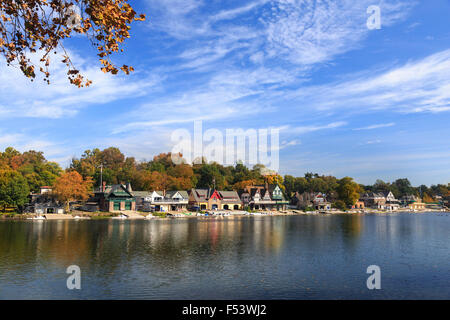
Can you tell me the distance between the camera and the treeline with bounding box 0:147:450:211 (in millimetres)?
73512

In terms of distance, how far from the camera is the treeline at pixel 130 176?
73512 millimetres

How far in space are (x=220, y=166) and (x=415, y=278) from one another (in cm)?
11424

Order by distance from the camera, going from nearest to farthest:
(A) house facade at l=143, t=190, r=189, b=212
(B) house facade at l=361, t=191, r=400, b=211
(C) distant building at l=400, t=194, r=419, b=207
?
1. (A) house facade at l=143, t=190, r=189, b=212
2. (B) house facade at l=361, t=191, r=400, b=211
3. (C) distant building at l=400, t=194, r=419, b=207

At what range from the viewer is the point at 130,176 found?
105438 mm

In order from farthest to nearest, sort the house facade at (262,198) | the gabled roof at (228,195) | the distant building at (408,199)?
1. the distant building at (408,199)
2. the house facade at (262,198)
3. the gabled roof at (228,195)

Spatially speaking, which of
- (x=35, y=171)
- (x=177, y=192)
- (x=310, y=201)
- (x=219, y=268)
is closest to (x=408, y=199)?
(x=310, y=201)

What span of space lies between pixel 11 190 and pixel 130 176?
39151 mm

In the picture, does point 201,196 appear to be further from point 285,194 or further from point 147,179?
point 285,194

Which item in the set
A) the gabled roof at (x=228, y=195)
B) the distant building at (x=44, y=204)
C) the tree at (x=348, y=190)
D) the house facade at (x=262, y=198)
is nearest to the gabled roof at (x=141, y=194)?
the distant building at (x=44, y=204)

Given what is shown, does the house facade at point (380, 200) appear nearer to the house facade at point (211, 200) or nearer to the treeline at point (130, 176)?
the treeline at point (130, 176)

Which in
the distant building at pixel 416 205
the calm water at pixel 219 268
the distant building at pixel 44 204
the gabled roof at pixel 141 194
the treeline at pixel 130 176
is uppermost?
the treeline at pixel 130 176

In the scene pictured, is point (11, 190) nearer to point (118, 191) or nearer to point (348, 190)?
point (118, 191)

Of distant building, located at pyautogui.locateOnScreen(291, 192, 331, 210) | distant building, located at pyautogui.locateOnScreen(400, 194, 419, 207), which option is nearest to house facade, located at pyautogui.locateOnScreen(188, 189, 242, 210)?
distant building, located at pyautogui.locateOnScreen(291, 192, 331, 210)

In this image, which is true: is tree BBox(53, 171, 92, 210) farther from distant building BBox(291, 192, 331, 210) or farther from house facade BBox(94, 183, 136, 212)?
distant building BBox(291, 192, 331, 210)
